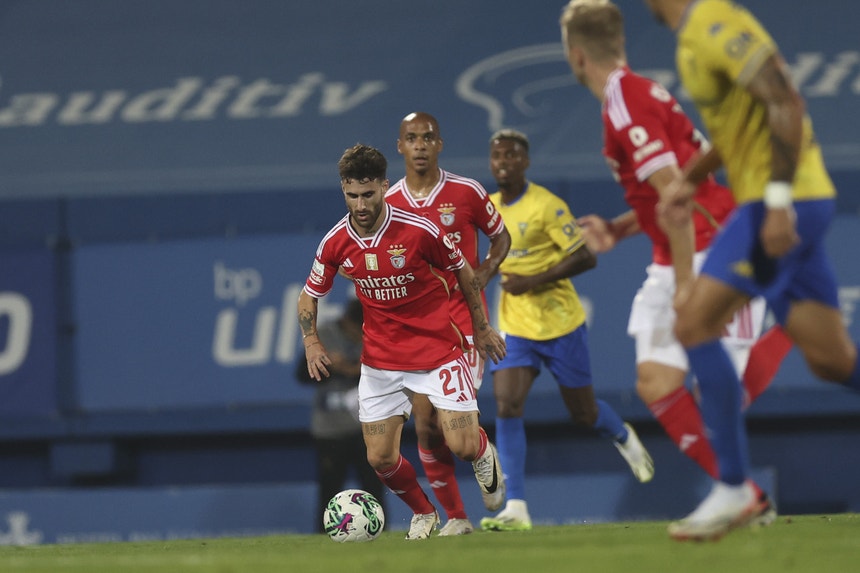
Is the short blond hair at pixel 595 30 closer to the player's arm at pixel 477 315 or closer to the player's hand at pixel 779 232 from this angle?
the player's hand at pixel 779 232

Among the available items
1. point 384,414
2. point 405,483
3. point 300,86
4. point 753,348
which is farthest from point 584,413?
point 300,86

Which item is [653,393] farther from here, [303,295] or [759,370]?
[303,295]

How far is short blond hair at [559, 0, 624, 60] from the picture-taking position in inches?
213

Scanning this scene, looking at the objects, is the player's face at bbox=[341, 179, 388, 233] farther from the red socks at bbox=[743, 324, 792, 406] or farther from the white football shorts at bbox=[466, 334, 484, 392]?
the red socks at bbox=[743, 324, 792, 406]

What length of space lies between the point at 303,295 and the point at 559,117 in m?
6.66

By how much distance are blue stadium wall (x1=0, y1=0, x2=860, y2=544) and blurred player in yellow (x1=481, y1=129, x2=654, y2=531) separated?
2.23 metres

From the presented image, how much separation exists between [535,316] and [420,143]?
1385 millimetres

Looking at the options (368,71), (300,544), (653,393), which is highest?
(368,71)

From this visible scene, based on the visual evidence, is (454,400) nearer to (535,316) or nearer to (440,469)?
(440,469)

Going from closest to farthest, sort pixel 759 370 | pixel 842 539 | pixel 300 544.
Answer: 1. pixel 842 539
2. pixel 759 370
3. pixel 300 544

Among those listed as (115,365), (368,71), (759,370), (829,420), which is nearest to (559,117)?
(368,71)

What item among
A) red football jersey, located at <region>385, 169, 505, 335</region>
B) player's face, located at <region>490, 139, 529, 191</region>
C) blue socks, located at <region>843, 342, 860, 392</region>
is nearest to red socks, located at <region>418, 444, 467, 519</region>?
red football jersey, located at <region>385, 169, 505, 335</region>

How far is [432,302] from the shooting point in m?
6.98

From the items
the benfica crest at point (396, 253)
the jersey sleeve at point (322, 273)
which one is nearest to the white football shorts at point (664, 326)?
the benfica crest at point (396, 253)
